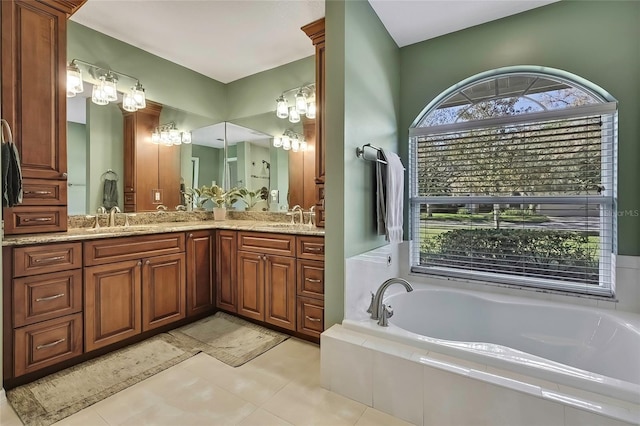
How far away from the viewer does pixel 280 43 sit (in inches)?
111

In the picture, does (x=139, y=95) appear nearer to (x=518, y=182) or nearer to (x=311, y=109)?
(x=311, y=109)

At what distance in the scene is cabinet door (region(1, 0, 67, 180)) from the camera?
1.88 m

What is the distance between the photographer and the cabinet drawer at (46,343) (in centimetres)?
171

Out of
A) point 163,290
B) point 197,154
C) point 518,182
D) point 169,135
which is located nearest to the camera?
point 518,182

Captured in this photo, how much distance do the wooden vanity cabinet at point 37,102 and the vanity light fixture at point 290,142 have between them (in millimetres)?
1755

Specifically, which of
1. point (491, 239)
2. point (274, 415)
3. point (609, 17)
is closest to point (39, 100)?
point (274, 415)

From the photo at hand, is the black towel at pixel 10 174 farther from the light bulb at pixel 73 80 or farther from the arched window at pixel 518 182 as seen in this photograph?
the arched window at pixel 518 182

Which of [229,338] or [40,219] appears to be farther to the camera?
[229,338]

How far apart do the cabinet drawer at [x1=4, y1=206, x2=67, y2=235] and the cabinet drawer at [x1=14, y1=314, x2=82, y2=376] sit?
0.64 m

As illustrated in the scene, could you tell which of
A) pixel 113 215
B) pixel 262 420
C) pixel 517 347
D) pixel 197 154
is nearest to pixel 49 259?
pixel 113 215

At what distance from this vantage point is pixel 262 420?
1.51 meters

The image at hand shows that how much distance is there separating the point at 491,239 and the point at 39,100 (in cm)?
346

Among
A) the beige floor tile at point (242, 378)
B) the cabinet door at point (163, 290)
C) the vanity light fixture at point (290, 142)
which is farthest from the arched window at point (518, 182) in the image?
the cabinet door at point (163, 290)

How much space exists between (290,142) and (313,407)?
237 centimetres
